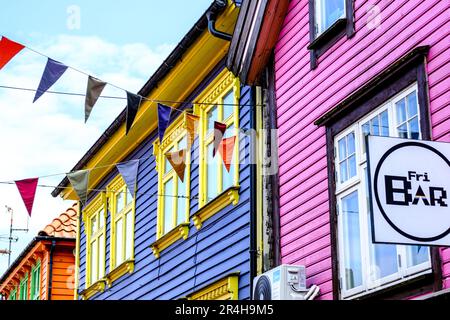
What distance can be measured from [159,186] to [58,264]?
41.5ft

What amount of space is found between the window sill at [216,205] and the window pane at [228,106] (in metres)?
1.24

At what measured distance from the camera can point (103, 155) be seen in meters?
19.4

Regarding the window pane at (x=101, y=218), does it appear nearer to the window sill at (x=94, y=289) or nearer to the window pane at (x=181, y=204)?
the window sill at (x=94, y=289)

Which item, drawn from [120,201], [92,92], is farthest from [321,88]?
[120,201]

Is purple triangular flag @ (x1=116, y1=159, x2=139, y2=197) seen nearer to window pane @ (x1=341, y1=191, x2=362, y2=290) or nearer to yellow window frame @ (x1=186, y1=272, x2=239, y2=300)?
yellow window frame @ (x1=186, y1=272, x2=239, y2=300)

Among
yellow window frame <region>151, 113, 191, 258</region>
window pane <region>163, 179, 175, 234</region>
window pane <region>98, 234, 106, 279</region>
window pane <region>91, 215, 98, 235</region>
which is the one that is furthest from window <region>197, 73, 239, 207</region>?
window pane <region>91, 215, 98, 235</region>

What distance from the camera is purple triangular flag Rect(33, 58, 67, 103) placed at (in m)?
11.4

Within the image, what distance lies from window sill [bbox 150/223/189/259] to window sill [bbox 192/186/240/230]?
49cm

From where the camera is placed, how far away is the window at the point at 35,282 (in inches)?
1169

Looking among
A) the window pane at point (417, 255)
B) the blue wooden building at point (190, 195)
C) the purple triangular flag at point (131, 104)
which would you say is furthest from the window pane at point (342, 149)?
the purple triangular flag at point (131, 104)

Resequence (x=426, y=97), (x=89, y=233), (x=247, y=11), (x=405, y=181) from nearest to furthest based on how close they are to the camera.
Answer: (x=405, y=181)
(x=426, y=97)
(x=247, y=11)
(x=89, y=233)

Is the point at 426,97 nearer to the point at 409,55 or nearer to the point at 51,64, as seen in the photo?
the point at 409,55
